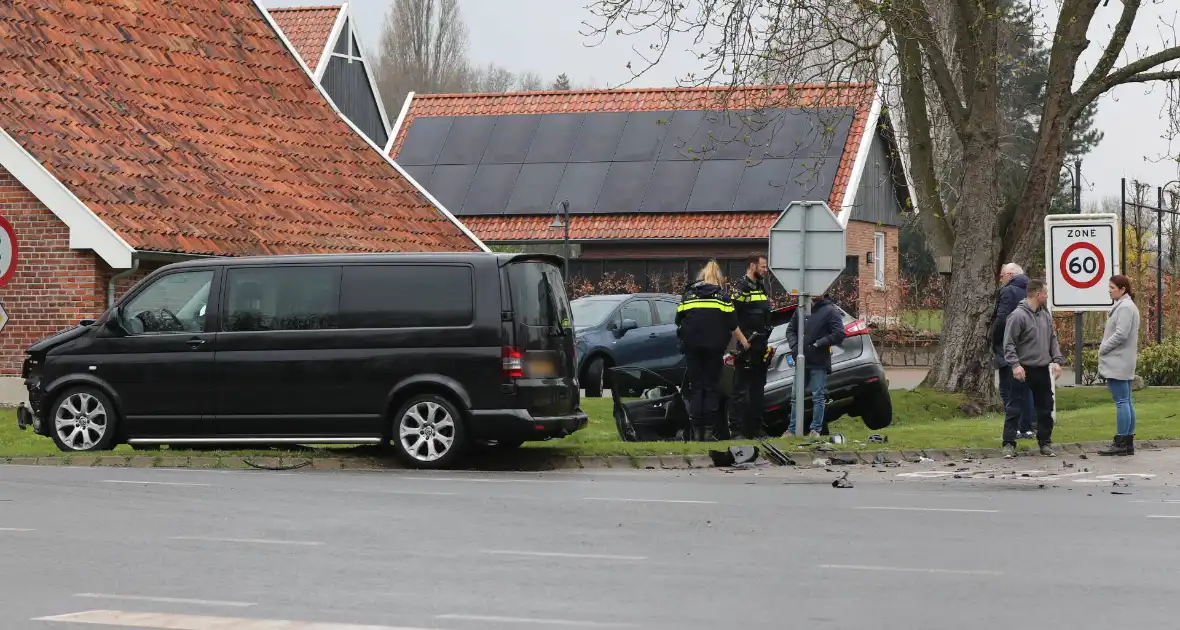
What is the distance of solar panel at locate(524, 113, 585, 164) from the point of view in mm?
52031

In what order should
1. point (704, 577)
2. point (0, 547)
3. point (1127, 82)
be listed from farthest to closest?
1. point (1127, 82)
2. point (0, 547)
3. point (704, 577)

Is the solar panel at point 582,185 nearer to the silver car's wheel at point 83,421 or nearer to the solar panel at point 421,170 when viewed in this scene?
the solar panel at point 421,170

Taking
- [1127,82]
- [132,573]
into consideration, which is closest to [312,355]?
[132,573]

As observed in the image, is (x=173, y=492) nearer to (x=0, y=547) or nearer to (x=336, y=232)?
(x=0, y=547)

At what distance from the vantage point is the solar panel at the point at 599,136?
51.6 m

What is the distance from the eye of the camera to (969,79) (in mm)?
25938

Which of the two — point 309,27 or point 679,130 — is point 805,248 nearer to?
point 679,130

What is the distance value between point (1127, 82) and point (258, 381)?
567 inches

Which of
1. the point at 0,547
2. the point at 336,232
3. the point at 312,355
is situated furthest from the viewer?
the point at 336,232

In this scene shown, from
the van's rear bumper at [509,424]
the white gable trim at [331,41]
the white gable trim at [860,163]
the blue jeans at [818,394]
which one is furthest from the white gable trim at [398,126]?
the van's rear bumper at [509,424]

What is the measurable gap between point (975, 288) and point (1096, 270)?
3.07 metres

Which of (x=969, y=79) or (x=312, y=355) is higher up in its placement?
(x=969, y=79)

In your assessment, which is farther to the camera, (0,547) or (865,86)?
(865,86)

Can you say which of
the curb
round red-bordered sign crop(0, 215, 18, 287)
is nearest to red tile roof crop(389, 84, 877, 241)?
the curb
